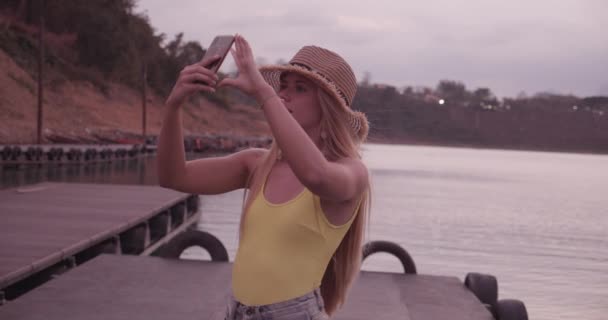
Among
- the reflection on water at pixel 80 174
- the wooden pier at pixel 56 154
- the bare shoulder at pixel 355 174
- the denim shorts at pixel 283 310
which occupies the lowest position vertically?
the reflection on water at pixel 80 174

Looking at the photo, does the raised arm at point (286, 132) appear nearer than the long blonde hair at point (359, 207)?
Yes

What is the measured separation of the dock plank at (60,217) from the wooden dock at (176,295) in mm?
708

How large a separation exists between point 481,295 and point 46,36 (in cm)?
6827

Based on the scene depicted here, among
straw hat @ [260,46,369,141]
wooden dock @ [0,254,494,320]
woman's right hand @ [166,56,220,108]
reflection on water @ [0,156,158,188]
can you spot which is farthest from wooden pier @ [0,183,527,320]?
reflection on water @ [0,156,158,188]

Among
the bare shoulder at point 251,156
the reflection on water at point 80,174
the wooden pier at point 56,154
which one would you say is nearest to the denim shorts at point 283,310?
the bare shoulder at point 251,156

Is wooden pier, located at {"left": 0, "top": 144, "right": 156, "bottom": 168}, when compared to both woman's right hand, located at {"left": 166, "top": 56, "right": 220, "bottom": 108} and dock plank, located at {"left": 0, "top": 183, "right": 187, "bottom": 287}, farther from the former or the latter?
woman's right hand, located at {"left": 166, "top": 56, "right": 220, "bottom": 108}

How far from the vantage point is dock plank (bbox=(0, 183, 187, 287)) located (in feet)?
30.9

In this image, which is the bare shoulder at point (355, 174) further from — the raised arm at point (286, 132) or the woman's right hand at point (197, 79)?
the woman's right hand at point (197, 79)

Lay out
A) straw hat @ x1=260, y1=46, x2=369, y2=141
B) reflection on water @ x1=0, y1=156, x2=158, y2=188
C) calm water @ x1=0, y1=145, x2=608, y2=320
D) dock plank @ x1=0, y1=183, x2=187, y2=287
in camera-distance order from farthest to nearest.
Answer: reflection on water @ x1=0, y1=156, x2=158, y2=188
calm water @ x1=0, y1=145, x2=608, y2=320
dock plank @ x1=0, y1=183, x2=187, y2=287
straw hat @ x1=260, y1=46, x2=369, y2=141

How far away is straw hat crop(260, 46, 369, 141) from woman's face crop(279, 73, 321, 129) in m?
0.04

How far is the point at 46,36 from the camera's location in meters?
71.8

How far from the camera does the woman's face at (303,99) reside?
8.54 ft

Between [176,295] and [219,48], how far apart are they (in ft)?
18.8

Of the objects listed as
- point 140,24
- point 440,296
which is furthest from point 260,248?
point 140,24
